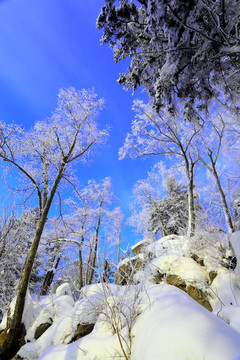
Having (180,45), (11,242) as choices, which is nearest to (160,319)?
(180,45)

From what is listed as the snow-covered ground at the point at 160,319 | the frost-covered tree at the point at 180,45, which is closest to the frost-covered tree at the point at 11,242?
the snow-covered ground at the point at 160,319

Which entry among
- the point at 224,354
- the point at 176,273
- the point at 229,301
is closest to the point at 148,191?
the point at 176,273

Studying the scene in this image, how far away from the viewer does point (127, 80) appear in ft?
16.6

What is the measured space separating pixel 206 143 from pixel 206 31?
9.12 metres

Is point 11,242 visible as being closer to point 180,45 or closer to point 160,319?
point 160,319

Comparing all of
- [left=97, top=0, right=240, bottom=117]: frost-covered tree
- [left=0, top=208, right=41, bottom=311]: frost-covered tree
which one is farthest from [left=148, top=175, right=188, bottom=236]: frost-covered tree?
[left=97, top=0, right=240, bottom=117]: frost-covered tree

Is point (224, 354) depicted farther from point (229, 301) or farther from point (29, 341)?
point (29, 341)

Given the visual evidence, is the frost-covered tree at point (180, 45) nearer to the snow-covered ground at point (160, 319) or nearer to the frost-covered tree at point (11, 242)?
the snow-covered ground at point (160, 319)

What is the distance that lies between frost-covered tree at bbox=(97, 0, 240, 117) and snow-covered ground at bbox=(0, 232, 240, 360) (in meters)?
3.49

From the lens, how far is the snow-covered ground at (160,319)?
5.99ft

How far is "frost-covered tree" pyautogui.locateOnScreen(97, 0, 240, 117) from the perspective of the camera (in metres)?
3.04

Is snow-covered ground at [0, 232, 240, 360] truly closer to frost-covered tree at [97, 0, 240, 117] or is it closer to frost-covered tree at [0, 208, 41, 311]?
frost-covered tree at [97, 0, 240, 117]

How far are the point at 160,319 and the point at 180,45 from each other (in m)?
4.57

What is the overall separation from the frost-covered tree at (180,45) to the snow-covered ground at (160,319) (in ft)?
11.4
